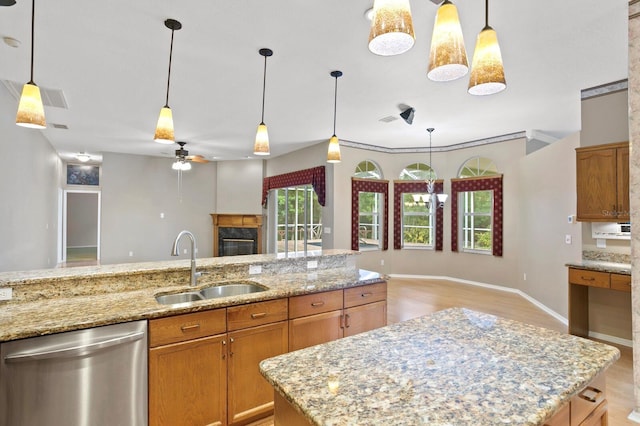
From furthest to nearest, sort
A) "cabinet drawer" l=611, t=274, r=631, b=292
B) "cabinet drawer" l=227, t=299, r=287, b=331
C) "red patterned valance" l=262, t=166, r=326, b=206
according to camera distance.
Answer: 1. "red patterned valance" l=262, t=166, r=326, b=206
2. "cabinet drawer" l=611, t=274, r=631, b=292
3. "cabinet drawer" l=227, t=299, r=287, b=331

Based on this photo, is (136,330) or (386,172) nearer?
(136,330)

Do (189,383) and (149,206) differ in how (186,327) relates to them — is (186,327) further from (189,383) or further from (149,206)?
(149,206)

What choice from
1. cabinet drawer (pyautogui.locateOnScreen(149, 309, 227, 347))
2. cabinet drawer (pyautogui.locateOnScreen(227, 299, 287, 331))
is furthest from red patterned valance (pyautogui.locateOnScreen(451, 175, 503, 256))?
cabinet drawer (pyautogui.locateOnScreen(149, 309, 227, 347))

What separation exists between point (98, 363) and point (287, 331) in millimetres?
1179

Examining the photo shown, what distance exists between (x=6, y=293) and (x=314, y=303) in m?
2.05

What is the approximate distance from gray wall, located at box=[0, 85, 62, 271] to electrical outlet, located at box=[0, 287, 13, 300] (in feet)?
7.69

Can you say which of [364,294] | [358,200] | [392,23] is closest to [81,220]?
[358,200]

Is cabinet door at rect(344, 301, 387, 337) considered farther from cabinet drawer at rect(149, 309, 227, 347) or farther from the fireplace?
the fireplace

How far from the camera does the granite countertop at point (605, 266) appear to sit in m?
3.38

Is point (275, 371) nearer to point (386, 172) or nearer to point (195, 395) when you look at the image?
point (195, 395)

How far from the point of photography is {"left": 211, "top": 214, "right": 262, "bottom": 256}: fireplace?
8.91 m

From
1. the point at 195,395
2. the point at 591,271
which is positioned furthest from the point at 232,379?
the point at 591,271

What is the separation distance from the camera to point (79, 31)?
2.74 m

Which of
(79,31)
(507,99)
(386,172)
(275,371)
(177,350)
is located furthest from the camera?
(386,172)
